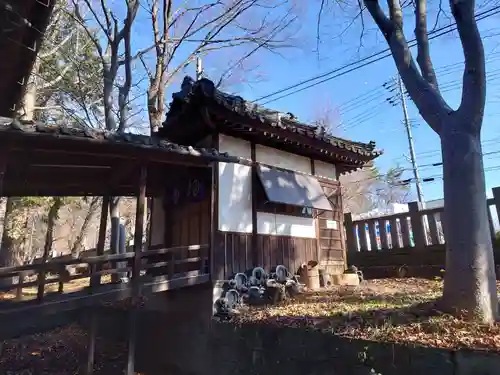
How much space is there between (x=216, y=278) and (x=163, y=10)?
29.8ft

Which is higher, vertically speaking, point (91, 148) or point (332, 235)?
point (91, 148)

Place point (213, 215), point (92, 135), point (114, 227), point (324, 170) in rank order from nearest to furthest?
point (92, 135), point (213, 215), point (324, 170), point (114, 227)

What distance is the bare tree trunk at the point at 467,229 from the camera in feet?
13.3

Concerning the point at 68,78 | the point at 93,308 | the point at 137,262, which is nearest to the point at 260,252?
the point at 137,262

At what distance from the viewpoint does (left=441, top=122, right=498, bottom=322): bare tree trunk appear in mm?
4047

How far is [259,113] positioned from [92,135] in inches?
147

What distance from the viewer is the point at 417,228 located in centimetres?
937

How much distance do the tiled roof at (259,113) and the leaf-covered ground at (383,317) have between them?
3657 millimetres

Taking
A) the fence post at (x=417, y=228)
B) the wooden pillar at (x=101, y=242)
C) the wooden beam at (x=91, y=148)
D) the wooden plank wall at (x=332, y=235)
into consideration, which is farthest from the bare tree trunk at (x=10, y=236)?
the fence post at (x=417, y=228)

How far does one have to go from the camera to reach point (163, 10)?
11109 millimetres

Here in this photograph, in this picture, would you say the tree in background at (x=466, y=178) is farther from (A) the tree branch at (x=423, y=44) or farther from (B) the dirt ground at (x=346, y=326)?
(B) the dirt ground at (x=346, y=326)

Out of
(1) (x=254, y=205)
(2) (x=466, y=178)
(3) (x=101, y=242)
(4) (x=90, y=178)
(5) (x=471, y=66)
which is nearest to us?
(2) (x=466, y=178)

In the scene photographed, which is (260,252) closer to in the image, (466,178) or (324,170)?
(324,170)

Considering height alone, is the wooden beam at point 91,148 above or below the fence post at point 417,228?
above
